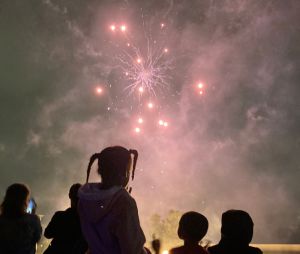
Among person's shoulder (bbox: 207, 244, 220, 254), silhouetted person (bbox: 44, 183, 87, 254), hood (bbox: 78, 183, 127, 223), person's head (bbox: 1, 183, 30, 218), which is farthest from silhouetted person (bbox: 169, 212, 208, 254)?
person's head (bbox: 1, 183, 30, 218)

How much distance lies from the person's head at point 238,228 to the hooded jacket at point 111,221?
1.92m

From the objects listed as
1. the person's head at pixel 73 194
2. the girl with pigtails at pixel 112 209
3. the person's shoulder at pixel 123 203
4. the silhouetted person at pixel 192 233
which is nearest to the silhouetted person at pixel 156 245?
the girl with pigtails at pixel 112 209

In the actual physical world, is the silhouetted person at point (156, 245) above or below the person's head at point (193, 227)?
below

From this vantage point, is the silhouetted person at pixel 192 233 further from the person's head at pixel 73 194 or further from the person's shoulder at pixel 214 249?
the person's head at pixel 73 194

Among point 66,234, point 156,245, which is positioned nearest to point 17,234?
point 66,234

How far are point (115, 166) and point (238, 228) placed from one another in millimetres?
2112

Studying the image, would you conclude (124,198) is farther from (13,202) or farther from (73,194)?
(13,202)

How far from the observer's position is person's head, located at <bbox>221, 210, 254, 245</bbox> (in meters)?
4.87

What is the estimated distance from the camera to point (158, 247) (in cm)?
381

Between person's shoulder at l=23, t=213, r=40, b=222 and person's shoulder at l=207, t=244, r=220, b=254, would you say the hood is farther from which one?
person's shoulder at l=23, t=213, r=40, b=222

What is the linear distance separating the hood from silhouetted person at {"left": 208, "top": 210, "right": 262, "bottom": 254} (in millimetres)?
2073

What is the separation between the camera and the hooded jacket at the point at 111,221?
3.25 m

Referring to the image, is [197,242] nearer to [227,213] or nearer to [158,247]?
[227,213]

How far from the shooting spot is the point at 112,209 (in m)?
3.34
